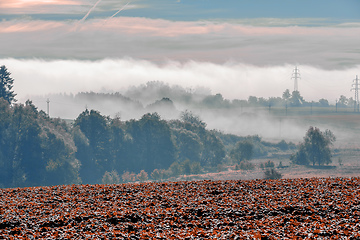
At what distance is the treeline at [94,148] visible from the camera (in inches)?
3856

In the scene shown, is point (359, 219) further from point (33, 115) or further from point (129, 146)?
point (129, 146)

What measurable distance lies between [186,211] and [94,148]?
99.4 meters

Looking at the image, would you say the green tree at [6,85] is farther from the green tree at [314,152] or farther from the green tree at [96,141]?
the green tree at [314,152]

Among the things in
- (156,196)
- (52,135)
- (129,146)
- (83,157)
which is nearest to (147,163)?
(129,146)

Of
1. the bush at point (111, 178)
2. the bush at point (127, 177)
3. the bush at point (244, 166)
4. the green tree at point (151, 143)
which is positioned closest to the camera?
the bush at point (111, 178)

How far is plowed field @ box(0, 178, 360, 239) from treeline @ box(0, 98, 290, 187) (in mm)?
78503

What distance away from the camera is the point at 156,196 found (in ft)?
63.9

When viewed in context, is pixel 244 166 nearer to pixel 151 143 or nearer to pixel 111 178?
pixel 151 143

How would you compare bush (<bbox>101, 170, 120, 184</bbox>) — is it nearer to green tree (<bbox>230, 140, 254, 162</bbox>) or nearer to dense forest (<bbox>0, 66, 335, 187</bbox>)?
dense forest (<bbox>0, 66, 335, 187</bbox>)

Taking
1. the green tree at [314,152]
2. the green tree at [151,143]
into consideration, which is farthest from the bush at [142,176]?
the green tree at [314,152]

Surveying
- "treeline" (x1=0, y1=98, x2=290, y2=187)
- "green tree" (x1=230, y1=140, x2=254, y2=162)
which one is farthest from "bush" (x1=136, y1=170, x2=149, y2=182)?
"green tree" (x1=230, y1=140, x2=254, y2=162)

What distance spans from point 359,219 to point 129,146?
10716 centimetres

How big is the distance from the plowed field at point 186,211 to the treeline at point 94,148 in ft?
258

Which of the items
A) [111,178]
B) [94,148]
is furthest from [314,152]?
[94,148]
